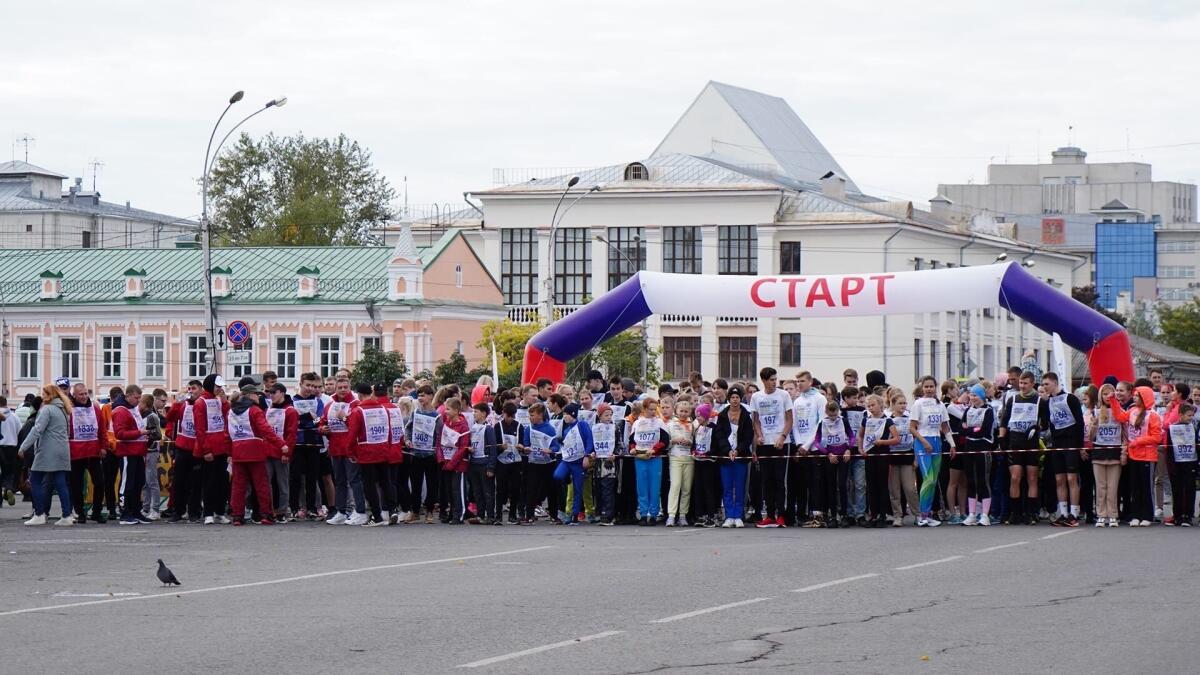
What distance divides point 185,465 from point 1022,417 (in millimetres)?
10596

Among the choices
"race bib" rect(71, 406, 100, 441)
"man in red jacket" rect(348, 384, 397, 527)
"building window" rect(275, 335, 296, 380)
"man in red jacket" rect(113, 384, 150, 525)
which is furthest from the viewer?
"building window" rect(275, 335, 296, 380)

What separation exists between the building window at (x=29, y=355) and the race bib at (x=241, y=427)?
2105 inches

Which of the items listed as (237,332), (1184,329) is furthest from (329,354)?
(1184,329)

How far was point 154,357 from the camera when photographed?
75562mm

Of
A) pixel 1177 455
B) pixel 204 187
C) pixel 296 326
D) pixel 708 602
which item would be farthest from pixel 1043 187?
pixel 708 602

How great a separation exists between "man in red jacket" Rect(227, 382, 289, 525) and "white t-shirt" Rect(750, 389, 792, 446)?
5.94m

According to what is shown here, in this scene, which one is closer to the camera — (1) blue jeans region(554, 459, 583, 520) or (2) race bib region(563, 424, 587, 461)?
(2) race bib region(563, 424, 587, 461)

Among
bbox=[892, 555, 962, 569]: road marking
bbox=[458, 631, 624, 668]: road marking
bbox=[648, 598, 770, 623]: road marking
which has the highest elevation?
bbox=[458, 631, 624, 668]: road marking

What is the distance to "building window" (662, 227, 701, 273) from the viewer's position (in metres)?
87.2

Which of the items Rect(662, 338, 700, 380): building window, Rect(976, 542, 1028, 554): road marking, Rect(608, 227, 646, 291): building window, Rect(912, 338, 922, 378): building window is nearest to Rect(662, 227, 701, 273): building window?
Rect(608, 227, 646, 291): building window

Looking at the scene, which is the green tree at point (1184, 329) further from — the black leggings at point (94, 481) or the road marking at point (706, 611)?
the road marking at point (706, 611)

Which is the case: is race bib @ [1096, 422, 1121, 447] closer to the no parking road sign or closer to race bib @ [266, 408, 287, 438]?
race bib @ [266, 408, 287, 438]

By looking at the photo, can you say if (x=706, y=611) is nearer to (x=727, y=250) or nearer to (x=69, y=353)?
(x=69, y=353)

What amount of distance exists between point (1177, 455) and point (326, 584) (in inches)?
475
